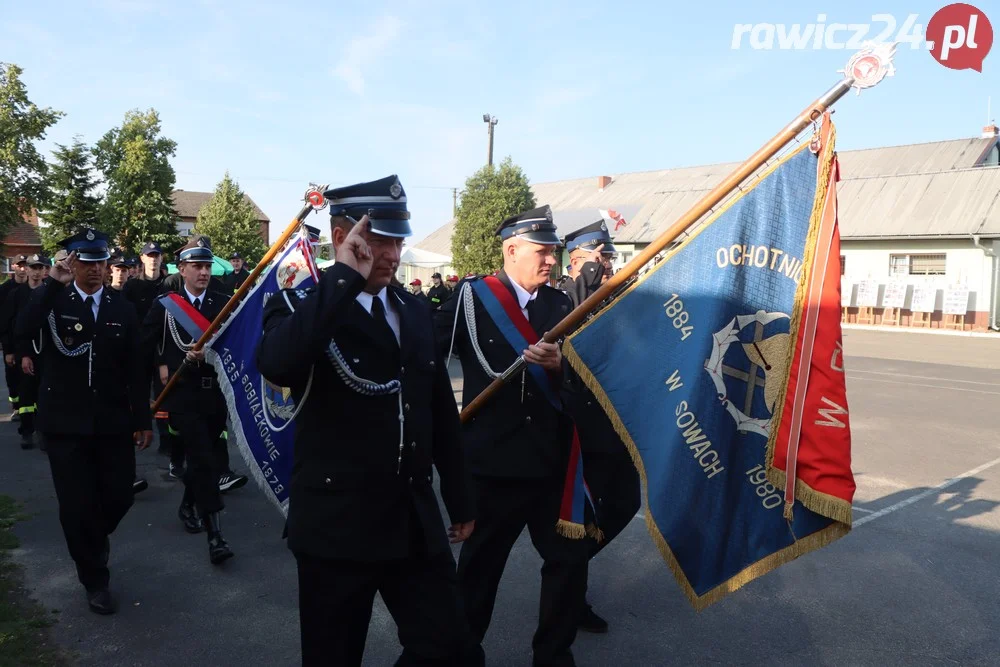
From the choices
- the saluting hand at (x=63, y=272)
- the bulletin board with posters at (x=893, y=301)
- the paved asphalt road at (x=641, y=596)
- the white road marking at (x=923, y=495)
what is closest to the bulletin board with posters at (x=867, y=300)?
the bulletin board with posters at (x=893, y=301)

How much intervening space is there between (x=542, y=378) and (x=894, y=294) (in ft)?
103

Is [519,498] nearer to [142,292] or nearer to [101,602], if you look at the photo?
[101,602]

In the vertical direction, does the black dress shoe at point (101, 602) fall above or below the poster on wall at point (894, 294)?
below

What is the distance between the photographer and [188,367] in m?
5.60

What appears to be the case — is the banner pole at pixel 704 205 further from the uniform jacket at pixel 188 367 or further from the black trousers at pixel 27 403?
the black trousers at pixel 27 403

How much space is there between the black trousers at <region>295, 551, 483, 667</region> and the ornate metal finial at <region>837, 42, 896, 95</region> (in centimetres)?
220

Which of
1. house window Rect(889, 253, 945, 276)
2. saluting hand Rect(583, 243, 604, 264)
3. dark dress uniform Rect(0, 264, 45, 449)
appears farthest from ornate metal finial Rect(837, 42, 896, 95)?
house window Rect(889, 253, 945, 276)

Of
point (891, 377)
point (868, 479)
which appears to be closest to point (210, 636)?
point (868, 479)

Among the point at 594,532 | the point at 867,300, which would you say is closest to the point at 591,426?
the point at 594,532

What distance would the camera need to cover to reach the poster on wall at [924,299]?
30062 millimetres

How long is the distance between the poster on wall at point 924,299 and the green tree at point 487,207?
50.2 ft

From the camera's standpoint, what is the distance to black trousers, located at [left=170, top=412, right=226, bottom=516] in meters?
5.37

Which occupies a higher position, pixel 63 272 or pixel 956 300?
pixel 63 272

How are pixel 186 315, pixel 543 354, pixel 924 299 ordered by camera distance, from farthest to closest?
pixel 924 299 < pixel 186 315 < pixel 543 354
